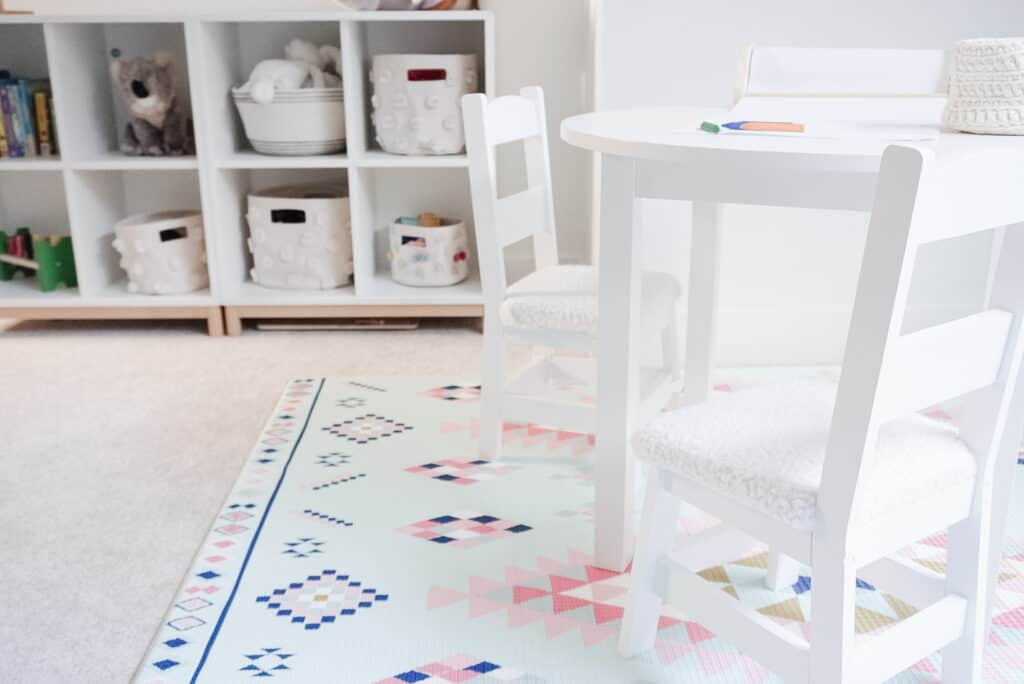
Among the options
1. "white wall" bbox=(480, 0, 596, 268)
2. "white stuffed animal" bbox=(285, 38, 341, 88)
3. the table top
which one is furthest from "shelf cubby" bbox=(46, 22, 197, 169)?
the table top

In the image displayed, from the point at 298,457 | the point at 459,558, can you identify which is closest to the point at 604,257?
the point at 459,558

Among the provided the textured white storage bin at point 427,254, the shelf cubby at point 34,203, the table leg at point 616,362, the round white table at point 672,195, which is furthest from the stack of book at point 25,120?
the table leg at point 616,362

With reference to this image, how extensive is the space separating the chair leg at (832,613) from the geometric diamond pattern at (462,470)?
896 millimetres

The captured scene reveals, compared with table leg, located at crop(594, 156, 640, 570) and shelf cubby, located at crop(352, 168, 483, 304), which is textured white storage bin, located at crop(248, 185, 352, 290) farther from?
table leg, located at crop(594, 156, 640, 570)

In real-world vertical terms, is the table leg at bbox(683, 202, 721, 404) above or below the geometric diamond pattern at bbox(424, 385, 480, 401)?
above

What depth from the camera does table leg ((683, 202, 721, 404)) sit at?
164 cm

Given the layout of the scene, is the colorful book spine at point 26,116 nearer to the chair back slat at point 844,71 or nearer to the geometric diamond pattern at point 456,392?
the geometric diamond pattern at point 456,392

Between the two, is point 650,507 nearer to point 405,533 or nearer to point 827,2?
point 405,533

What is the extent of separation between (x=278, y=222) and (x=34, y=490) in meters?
1.12

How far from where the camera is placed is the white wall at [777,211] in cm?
224

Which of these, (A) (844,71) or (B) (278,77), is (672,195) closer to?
(A) (844,71)

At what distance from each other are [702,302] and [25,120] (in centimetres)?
212

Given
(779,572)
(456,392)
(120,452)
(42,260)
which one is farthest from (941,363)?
(42,260)

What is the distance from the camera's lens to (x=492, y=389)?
184cm
